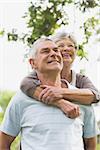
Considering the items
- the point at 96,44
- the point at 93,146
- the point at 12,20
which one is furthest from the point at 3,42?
the point at 93,146

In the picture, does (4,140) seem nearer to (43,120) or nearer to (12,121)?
(12,121)

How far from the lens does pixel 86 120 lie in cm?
146

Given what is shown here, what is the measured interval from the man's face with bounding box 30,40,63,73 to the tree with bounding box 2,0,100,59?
1304mm

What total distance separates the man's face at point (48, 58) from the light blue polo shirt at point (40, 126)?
12 centimetres

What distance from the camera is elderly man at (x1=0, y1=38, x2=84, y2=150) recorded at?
52.7 inches

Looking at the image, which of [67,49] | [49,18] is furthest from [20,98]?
[49,18]

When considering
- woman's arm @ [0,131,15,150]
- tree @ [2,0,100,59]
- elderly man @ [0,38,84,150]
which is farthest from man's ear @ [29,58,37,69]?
tree @ [2,0,100,59]

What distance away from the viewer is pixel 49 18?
2.79 metres

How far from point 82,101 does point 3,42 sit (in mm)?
1795

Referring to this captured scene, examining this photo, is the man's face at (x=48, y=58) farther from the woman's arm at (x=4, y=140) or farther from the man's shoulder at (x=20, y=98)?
the woman's arm at (x=4, y=140)

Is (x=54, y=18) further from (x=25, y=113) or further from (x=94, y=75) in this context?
(x=25, y=113)

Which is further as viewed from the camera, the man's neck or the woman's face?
the woman's face

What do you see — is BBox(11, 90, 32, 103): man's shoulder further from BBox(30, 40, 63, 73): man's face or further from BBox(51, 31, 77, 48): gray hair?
BBox(51, 31, 77, 48): gray hair

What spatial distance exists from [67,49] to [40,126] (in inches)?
13.2
